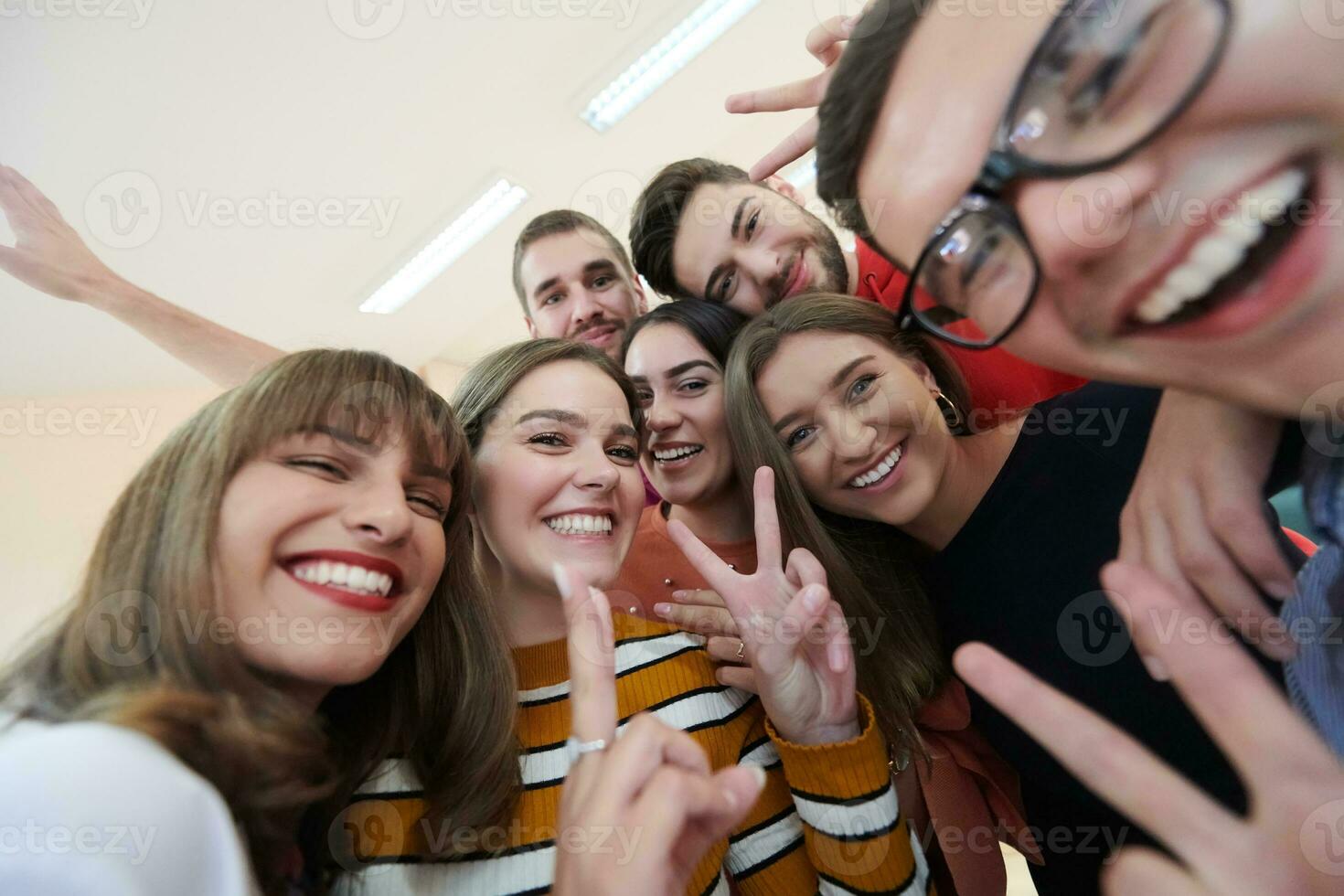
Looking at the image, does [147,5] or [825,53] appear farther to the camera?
[147,5]

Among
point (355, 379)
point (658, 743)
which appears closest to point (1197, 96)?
point (658, 743)

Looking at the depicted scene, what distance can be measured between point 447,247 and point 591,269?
1.40 meters

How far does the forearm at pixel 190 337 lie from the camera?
1.27 meters

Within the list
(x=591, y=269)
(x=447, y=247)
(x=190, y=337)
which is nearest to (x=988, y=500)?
(x=591, y=269)

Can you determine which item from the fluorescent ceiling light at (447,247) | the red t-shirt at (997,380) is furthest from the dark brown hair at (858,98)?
the fluorescent ceiling light at (447,247)

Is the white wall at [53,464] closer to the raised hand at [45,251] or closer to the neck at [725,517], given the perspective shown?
the raised hand at [45,251]

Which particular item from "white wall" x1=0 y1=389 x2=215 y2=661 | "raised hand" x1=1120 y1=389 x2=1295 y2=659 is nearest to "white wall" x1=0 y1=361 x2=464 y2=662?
"white wall" x1=0 y1=389 x2=215 y2=661

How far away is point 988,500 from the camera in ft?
2.81

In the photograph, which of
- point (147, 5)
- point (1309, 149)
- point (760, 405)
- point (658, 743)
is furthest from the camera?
point (147, 5)

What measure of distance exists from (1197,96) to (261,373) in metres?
0.89

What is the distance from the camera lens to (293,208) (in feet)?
8.16

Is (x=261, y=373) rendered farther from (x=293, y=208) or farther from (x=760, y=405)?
(x=293, y=208)

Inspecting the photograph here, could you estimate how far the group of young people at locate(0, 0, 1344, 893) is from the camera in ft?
1.19

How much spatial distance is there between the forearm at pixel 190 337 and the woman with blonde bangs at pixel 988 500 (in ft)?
3.24
